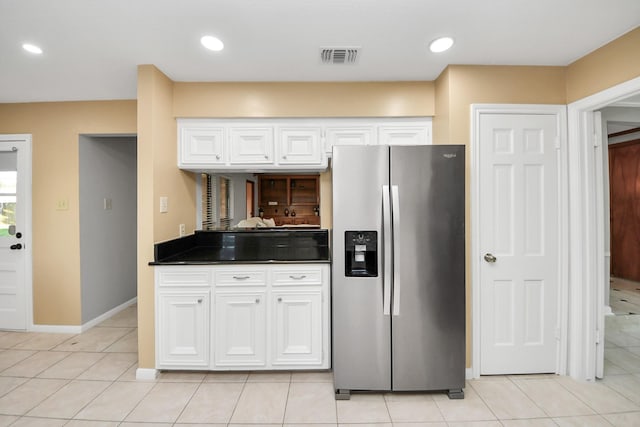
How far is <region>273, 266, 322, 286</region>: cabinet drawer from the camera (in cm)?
235

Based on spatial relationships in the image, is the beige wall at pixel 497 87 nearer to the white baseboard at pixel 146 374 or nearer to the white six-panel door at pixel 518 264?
the white six-panel door at pixel 518 264

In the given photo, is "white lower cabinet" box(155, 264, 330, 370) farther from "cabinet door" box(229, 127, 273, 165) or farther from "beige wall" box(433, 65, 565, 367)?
"beige wall" box(433, 65, 565, 367)

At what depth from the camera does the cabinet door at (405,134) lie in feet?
8.78

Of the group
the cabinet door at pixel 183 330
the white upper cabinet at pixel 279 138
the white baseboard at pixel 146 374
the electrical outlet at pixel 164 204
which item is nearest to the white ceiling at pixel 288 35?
the white upper cabinet at pixel 279 138

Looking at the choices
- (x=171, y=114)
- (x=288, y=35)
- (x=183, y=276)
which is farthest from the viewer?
(x=171, y=114)

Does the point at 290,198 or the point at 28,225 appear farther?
the point at 28,225

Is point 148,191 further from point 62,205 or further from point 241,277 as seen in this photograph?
point 62,205

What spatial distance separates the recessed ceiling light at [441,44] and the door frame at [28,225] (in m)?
4.00

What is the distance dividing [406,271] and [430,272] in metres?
0.16

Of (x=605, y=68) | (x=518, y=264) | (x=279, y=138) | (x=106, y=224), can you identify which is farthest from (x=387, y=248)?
(x=106, y=224)

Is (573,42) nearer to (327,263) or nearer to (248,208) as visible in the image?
(327,263)

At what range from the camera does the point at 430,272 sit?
6.80 feet

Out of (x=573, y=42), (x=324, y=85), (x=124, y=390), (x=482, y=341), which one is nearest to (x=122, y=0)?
(x=324, y=85)

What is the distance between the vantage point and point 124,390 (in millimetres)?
2203
